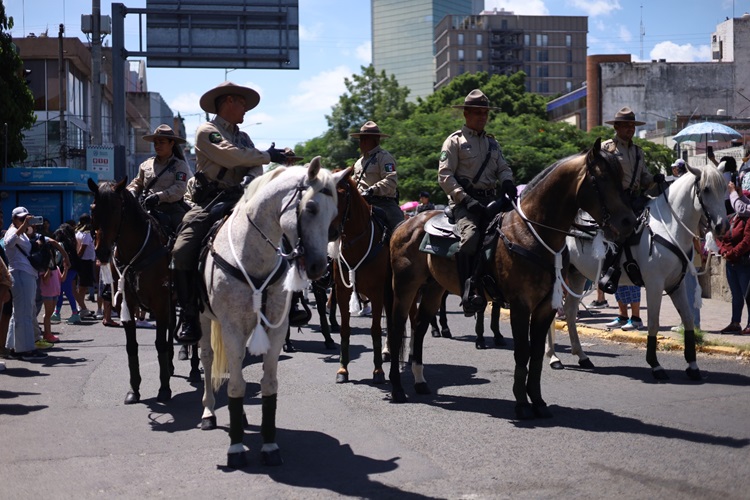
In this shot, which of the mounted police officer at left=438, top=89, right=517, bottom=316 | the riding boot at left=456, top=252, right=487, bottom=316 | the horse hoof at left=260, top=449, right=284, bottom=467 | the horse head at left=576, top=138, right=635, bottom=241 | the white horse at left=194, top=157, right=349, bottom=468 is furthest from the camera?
the mounted police officer at left=438, top=89, right=517, bottom=316

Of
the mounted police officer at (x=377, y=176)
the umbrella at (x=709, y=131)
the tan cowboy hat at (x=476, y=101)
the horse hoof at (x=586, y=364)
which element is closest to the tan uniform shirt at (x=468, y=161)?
the tan cowboy hat at (x=476, y=101)

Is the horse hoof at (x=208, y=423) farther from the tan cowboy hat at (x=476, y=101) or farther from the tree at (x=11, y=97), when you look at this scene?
the tree at (x=11, y=97)

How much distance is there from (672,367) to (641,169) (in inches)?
100

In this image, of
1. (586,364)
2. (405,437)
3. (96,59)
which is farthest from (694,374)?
(96,59)

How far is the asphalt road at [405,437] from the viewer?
6227 millimetres

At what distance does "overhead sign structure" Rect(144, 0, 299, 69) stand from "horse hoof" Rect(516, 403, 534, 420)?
59.4 feet

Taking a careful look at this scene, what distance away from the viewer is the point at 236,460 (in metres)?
6.79

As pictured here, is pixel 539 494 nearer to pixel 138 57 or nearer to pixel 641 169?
pixel 641 169

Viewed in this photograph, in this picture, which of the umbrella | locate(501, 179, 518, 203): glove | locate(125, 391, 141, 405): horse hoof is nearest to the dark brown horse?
locate(125, 391, 141, 405): horse hoof

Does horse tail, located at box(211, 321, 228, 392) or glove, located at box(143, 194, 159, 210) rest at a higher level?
glove, located at box(143, 194, 159, 210)

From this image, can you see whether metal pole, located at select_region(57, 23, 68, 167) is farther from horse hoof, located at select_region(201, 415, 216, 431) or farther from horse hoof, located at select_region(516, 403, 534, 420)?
horse hoof, located at select_region(516, 403, 534, 420)

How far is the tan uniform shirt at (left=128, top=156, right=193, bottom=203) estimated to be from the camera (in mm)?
10641

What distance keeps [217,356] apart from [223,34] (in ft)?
58.7

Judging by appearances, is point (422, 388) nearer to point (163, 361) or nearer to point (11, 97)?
point (163, 361)
